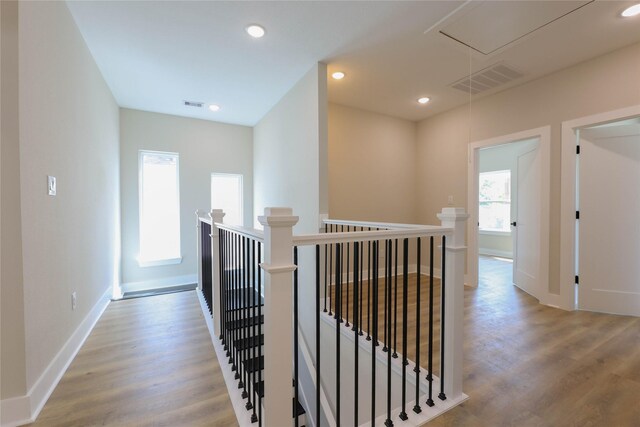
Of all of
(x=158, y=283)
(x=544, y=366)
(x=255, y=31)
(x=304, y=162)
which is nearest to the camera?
(x=544, y=366)

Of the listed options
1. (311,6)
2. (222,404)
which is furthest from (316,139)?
(222,404)

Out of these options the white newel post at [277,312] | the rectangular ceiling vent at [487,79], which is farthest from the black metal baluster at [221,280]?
the rectangular ceiling vent at [487,79]

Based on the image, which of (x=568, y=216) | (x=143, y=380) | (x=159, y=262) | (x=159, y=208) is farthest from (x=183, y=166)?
(x=568, y=216)

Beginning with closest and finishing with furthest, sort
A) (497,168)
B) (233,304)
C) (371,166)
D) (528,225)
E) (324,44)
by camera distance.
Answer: (233,304) < (324,44) < (528,225) < (371,166) < (497,168)

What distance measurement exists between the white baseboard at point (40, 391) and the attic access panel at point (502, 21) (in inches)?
153

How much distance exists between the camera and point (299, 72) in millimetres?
3133

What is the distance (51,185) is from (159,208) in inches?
117

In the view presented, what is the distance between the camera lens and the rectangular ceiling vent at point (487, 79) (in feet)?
9.89

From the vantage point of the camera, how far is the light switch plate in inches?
68.7

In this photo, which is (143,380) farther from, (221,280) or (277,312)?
(277,312)

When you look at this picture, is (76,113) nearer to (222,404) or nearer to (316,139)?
(316,139)

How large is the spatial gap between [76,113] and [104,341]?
199 centimetres

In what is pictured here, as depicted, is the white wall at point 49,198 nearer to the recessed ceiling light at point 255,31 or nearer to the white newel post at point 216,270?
the white newel post at point 216,270

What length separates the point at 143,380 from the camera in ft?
5.76
